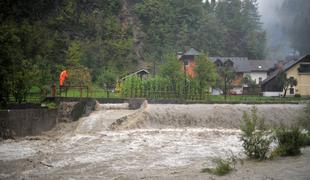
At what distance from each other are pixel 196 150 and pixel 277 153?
421cm

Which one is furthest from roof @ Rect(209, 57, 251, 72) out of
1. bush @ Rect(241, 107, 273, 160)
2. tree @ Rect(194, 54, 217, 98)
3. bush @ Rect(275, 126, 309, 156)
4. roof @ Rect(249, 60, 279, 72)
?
bush @ Rect(241, 107, 273, 160)

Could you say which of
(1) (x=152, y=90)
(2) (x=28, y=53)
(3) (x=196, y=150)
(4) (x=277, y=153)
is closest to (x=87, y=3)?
(2) (x=28, y=53)

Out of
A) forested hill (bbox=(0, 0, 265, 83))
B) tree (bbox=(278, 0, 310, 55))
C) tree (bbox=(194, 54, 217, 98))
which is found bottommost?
tree (bbox=(278, 0, 310, 55))

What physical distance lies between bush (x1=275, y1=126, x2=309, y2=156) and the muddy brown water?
0.35m

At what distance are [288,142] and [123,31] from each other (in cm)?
5179

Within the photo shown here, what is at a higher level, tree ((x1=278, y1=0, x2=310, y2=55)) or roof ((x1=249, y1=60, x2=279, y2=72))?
roof ((x1=249, y1=60, x2=279, y2=72))

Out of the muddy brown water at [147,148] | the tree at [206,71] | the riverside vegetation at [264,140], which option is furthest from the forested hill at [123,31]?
the riverside vegetation at [264,140]

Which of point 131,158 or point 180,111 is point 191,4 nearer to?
point 180,111

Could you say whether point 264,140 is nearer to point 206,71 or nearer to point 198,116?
point 198,116

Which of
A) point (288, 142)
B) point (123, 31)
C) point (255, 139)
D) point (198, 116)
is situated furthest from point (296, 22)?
point (123, 31)

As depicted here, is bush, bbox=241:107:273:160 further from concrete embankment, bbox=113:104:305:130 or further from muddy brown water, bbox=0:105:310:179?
concrete embankment, bbox=113:104:305:130

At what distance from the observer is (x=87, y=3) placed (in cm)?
5991

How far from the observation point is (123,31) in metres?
62.2

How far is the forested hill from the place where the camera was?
→ 47.4 metres
